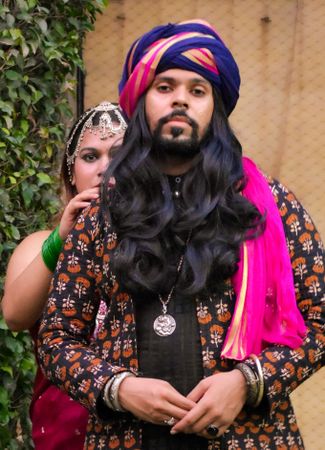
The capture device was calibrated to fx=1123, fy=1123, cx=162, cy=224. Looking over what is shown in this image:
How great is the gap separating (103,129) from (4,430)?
167cm

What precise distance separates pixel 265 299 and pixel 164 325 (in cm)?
27

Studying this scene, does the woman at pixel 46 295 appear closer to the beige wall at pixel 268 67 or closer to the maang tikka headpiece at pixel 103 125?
the maang tikka headpiece at pixel 103 125

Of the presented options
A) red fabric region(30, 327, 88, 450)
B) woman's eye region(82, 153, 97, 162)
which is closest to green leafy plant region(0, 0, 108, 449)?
woman's eye region(82, 153, 97, 162)

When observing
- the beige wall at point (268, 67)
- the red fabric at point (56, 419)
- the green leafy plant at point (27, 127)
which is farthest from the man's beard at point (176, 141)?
the beige wall at point (268, 67)

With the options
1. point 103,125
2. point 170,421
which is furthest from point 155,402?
point 103,125

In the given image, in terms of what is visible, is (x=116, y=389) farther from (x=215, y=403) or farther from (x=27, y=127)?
(x=27, y=127)

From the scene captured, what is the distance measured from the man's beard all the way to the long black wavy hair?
4 centimetres

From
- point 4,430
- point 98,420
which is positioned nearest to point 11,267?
point 98,420

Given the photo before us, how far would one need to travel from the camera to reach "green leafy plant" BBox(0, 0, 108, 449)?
4875mm

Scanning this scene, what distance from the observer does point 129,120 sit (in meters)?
3.18

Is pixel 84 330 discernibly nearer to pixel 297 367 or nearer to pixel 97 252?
pixel 97 252

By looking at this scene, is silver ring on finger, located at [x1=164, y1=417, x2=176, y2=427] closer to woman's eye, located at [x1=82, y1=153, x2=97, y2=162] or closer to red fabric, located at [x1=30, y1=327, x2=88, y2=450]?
red fabric, located at [x1=30, y1=327, x2=88, y2=450]

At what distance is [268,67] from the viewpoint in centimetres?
593

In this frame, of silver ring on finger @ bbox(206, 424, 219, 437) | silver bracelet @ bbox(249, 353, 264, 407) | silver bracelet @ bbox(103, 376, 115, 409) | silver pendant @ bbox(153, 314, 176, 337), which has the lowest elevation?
silver ring on finger @ bbox(206, 424, 219, 437)
